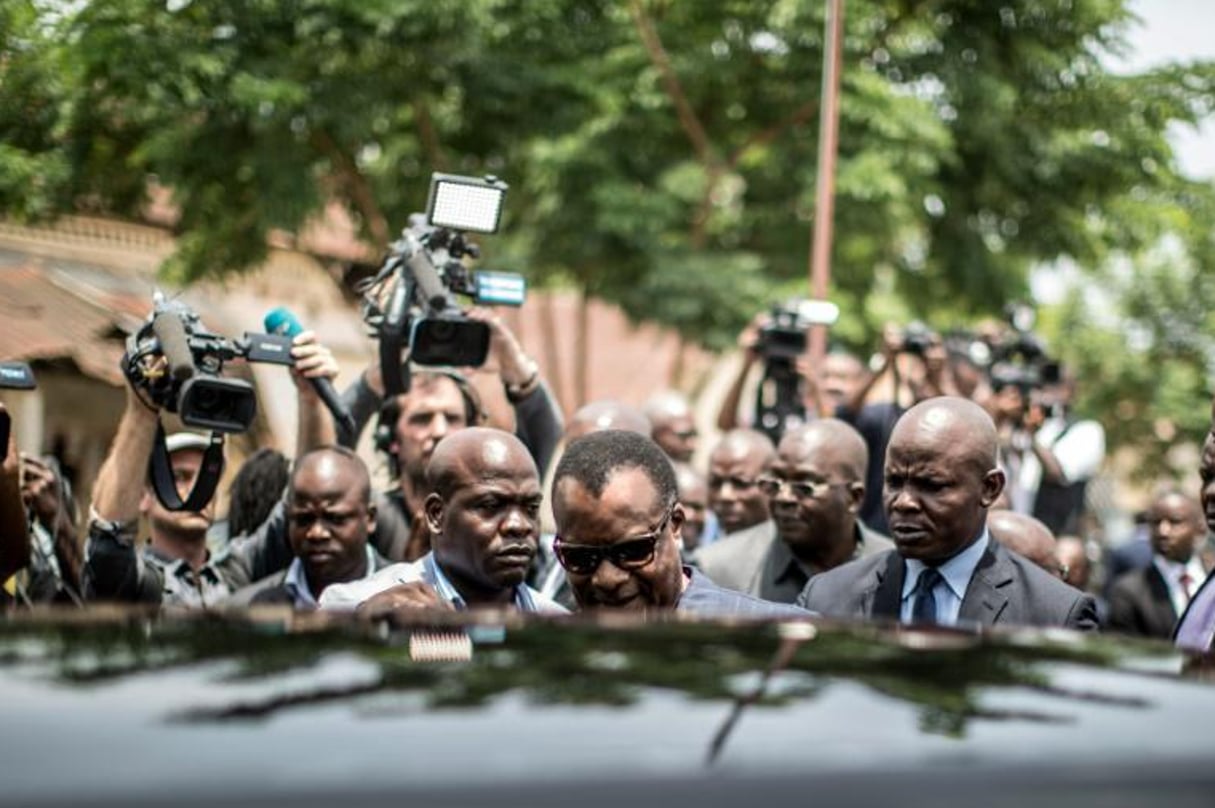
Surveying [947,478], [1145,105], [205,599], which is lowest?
[205,599]

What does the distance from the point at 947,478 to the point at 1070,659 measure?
2790 millimetres

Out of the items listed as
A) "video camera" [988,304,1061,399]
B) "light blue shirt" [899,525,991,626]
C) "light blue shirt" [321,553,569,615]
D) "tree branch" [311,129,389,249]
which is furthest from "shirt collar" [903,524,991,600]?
"tree branch" [311,129,389,249]

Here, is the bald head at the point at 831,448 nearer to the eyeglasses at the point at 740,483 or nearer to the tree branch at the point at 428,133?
the eyeglasses at the point at 740,483

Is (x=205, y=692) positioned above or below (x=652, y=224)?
below

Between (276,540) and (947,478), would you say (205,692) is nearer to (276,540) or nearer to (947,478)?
(947,478)

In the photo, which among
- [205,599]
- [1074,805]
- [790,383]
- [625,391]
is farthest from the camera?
[625,391]

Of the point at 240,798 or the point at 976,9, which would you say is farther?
the point at 976,9

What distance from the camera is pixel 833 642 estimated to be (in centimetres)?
239

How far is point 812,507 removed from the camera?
662 cm

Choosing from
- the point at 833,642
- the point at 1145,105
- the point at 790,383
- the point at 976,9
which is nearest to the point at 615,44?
the point at 976,9

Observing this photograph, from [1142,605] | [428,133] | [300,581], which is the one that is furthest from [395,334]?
[428,133]

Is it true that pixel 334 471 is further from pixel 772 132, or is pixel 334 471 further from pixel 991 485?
pixel 772 132

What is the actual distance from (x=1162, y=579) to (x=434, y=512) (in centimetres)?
594

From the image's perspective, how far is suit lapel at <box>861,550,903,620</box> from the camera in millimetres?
5141
